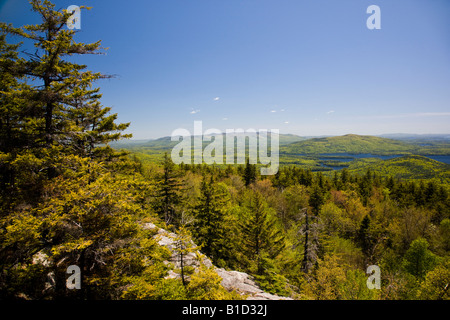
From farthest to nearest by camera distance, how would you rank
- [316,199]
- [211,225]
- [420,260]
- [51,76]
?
[316,199] < [420,260] < [211,225] < [51,76]

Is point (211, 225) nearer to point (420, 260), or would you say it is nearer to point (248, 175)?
point (420, 260)

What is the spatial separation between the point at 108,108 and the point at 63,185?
12478mm

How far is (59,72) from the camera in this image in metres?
7.97

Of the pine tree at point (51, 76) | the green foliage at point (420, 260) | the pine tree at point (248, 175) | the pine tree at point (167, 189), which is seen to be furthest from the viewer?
the pine tree at point (248, 175)

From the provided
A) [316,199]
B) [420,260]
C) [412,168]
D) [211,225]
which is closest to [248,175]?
[316,199]

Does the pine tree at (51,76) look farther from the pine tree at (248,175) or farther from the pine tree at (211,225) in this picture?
the pine tree at (248,175)

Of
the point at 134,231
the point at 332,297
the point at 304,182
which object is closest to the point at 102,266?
the point at 134,231

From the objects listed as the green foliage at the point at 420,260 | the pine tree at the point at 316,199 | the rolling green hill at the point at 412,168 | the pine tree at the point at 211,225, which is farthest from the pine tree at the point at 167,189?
the rolling green hill at the point at 412,168

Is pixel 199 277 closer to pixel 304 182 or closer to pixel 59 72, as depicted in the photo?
pixel 59 72

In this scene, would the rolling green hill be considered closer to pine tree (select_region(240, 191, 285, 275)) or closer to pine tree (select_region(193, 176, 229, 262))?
pine tree (select_region(240, 191, 285, 275))

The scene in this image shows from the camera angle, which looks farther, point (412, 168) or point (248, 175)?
point (412, 168)

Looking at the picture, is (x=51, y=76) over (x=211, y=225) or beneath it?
over

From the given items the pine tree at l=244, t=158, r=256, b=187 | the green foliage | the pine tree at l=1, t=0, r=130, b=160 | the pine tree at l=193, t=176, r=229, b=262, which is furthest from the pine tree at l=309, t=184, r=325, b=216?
the pine tree at l=1, t=0, r=130, b=160

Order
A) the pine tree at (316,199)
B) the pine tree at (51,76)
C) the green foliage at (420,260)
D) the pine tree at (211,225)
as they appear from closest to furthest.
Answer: the pine tree at (51,76) → the pine tree at (211,225) → the green foliage at (420,260) → the pine tree at (316,199)
